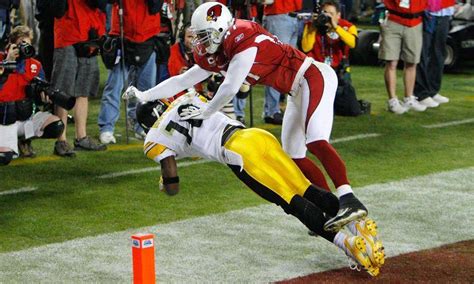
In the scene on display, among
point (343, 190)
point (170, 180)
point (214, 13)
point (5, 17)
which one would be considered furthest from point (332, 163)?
point (5, 17)

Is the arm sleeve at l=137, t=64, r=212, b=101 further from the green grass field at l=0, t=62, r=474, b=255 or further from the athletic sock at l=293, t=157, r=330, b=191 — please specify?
the green grass field at l=0, t=62, r=474, b=255

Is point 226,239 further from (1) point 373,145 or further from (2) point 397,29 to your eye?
(2) point 397,29

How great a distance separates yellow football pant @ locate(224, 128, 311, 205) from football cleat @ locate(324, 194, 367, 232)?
1.00 feet

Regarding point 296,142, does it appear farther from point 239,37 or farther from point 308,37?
point 308,37

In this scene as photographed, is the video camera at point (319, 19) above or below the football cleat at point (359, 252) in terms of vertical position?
above

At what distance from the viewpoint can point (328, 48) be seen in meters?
12.7

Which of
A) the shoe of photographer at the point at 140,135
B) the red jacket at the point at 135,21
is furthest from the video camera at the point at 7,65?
the shoe of photographer at the point at 140,135

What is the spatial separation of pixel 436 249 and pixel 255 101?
6.41 m

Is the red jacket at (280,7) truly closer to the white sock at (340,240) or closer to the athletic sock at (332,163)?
the athletic sock at (332,163)

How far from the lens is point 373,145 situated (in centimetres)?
1149

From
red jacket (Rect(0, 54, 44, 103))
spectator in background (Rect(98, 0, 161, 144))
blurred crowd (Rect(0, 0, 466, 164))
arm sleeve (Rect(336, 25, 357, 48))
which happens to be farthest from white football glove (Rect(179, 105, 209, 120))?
arm sleeve (Rect(336, 25, 357, 48))

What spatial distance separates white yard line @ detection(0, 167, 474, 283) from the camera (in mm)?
7277

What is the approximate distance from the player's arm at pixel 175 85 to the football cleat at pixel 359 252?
1618mm

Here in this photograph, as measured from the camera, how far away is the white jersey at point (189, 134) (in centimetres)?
755
